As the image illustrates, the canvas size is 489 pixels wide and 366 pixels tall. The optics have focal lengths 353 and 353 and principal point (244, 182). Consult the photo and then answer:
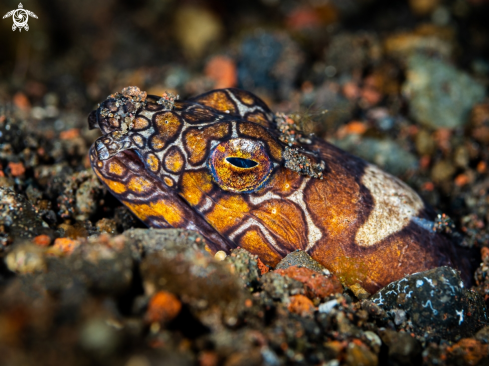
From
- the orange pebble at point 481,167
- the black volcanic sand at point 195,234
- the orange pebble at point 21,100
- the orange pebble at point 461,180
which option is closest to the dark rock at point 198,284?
the black volcanic sand at point 195,234

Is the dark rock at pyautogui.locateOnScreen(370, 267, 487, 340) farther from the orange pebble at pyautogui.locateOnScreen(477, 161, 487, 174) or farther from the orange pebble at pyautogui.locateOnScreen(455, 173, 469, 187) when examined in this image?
the orange pebble at pyautogui.locateOnScreen(477, 161, 487, 174)

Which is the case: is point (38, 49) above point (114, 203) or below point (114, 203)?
above

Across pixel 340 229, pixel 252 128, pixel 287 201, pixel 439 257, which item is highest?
pixel 252 128

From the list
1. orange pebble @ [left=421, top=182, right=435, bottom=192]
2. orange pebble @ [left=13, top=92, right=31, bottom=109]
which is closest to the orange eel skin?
orange pebble @ [left=421, top=182, right=435, bottom=192]

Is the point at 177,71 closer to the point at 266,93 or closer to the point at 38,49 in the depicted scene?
the point at 266,93

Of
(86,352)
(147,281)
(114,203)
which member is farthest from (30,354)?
(114,203)

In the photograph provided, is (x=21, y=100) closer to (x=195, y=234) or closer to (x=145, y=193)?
(x=145, y=193)

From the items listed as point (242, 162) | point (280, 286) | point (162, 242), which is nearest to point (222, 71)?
point (242, 162)
